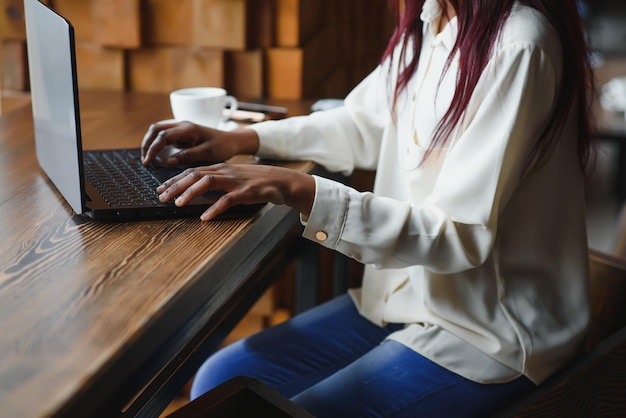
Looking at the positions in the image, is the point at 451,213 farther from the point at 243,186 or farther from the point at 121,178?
the point at 121,178

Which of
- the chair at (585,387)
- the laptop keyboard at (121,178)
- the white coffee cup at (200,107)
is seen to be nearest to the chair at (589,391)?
the chair at (585,387)

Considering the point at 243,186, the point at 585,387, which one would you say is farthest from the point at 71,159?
the point at 585,387

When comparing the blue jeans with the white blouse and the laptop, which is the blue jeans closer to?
the white blouse

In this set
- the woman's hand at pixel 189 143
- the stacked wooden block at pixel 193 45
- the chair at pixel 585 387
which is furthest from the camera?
the stacked wooden block at pixel 193 45

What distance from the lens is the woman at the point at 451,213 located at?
37.1 inches

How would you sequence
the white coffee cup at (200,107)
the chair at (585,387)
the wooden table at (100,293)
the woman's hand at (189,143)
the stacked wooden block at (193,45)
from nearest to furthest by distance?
the wooden table at (100,293) → the chair at (585,387) → the woman's hand at (189,143) → the white coffee cup at (200,107) → the stacked wooden block at (193,45)

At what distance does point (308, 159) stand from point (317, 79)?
2.11 ft

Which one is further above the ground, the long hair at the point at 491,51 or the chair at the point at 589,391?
the long hair at the point at 491,51

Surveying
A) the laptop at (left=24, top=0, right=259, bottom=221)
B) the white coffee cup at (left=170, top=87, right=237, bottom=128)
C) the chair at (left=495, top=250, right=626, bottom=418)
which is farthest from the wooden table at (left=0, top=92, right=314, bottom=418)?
the chair at (left=495, top=250, right=626, bottom=418)

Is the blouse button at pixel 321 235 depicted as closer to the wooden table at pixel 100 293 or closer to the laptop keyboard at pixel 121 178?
the wooden table at pixel 100 293

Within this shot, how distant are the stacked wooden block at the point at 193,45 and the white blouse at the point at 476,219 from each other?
0.53m

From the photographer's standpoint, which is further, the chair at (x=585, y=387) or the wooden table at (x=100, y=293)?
the chair at (x=585, y=387)

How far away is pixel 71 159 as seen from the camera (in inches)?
36.4

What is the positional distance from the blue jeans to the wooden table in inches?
4.9
